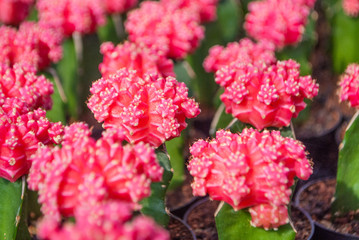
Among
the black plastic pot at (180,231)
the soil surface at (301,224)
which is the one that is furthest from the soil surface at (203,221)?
the soil surface at (301,224)

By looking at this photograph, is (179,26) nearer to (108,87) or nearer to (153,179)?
(108,87)

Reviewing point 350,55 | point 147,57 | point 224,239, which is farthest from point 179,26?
point 350,55

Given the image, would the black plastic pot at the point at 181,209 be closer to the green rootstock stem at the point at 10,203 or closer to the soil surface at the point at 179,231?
the soil surface at the point at 179,231

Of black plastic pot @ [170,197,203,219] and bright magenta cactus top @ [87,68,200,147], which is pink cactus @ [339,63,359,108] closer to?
bright magenta cactus top @ [87,68,200,147]

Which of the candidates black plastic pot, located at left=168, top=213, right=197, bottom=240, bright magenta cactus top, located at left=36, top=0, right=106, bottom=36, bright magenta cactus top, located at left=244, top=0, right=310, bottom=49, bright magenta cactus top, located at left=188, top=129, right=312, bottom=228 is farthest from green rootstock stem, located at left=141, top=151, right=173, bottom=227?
bright magenta cactus top, located at left=36, top=0, right=106, bottom=36

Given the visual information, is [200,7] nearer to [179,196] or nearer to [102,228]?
[179,196]
